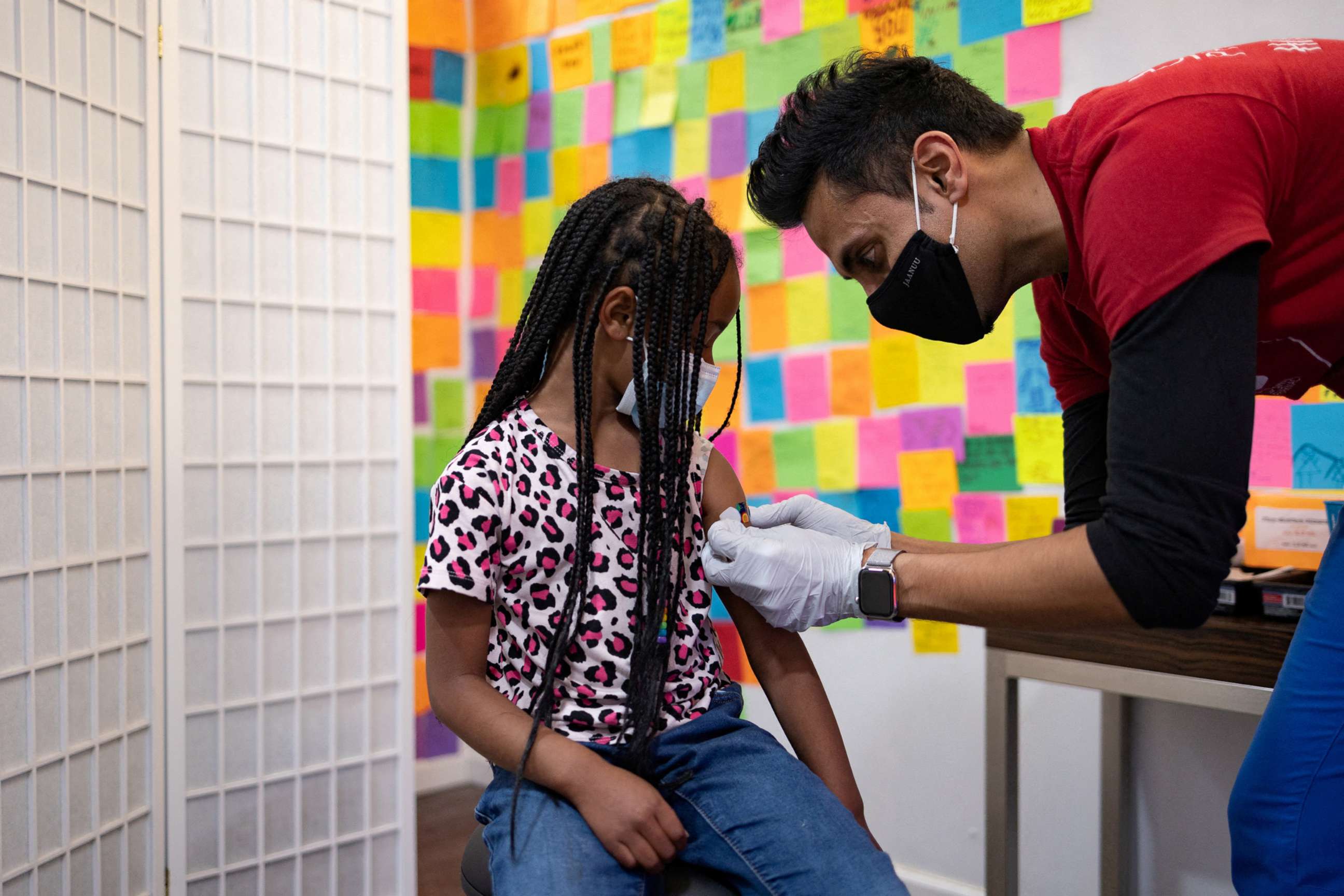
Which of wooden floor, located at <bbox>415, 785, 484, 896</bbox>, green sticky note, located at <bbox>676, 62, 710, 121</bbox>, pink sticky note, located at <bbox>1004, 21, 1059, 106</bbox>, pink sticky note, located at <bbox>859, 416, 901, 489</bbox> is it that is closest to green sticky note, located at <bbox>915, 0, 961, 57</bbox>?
pink sticky note, located at <bbox>1004, 21, 1059, 106</bbox>

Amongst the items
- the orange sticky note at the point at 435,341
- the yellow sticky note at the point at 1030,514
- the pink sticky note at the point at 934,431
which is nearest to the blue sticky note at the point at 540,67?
the orange sticky note at the point at 435,341

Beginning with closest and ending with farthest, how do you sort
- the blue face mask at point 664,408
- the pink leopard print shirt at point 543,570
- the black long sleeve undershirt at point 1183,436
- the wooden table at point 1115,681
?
the black long sleeve undershirt at point 1183,436
the pink leopard print shirt at point 543,570
the blue face mask at point 664,408
the wooden table at point 1115,681

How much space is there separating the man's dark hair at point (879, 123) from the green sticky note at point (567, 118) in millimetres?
1758

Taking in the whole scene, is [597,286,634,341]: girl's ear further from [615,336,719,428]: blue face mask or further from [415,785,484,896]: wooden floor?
[415,785,484,896]: wooden floor

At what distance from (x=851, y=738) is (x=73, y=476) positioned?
1681 mm

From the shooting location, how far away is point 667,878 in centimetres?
104

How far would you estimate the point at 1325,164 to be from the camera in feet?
3.26

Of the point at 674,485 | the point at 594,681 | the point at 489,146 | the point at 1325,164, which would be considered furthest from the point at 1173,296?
the point at 489,146

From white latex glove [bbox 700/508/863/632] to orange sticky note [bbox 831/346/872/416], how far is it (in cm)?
115

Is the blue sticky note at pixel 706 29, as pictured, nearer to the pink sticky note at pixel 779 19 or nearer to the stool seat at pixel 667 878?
the pink sticky note at pixel 779 19

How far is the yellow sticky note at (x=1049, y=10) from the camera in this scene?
1.97m

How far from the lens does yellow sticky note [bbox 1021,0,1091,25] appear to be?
1.97 m

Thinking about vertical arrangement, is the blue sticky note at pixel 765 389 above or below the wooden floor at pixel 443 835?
above

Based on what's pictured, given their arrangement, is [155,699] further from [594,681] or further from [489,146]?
[489,146]
